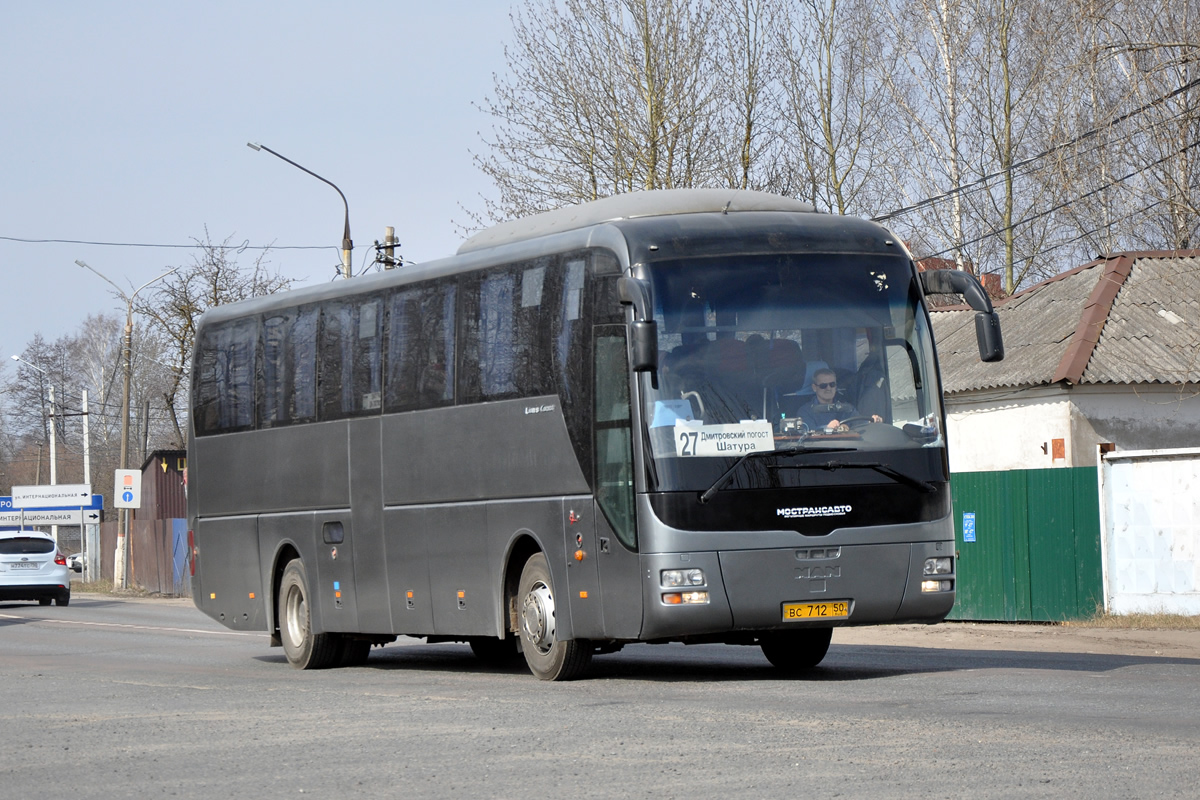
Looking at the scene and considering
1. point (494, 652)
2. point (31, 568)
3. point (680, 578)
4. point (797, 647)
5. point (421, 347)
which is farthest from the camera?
point (31, 568)

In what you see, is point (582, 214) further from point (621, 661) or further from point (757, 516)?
point (621, 661)

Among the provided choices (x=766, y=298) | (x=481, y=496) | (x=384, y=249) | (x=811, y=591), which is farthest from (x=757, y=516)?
(x=384, y=249)

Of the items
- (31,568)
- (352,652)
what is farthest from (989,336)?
(31,568)

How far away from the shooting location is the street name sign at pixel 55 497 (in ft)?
198

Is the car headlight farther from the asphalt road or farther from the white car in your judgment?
the white car

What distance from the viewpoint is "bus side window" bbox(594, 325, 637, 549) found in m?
13.0

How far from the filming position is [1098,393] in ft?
94.1

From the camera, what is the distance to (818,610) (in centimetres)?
1299

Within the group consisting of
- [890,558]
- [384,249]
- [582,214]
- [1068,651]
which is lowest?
[1068,651]

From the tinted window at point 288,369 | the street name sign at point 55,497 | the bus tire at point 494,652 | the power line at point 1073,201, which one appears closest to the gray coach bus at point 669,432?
the bus tire at point 494,652

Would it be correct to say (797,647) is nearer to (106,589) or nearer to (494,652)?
(494,652)

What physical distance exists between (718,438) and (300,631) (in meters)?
6.51

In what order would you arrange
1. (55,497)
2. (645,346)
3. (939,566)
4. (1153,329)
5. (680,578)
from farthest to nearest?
1. (55,497)
2. (1153,329)
3. (939,566)
4. (680,578)
5. (645,346)

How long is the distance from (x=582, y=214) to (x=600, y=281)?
1109mm
